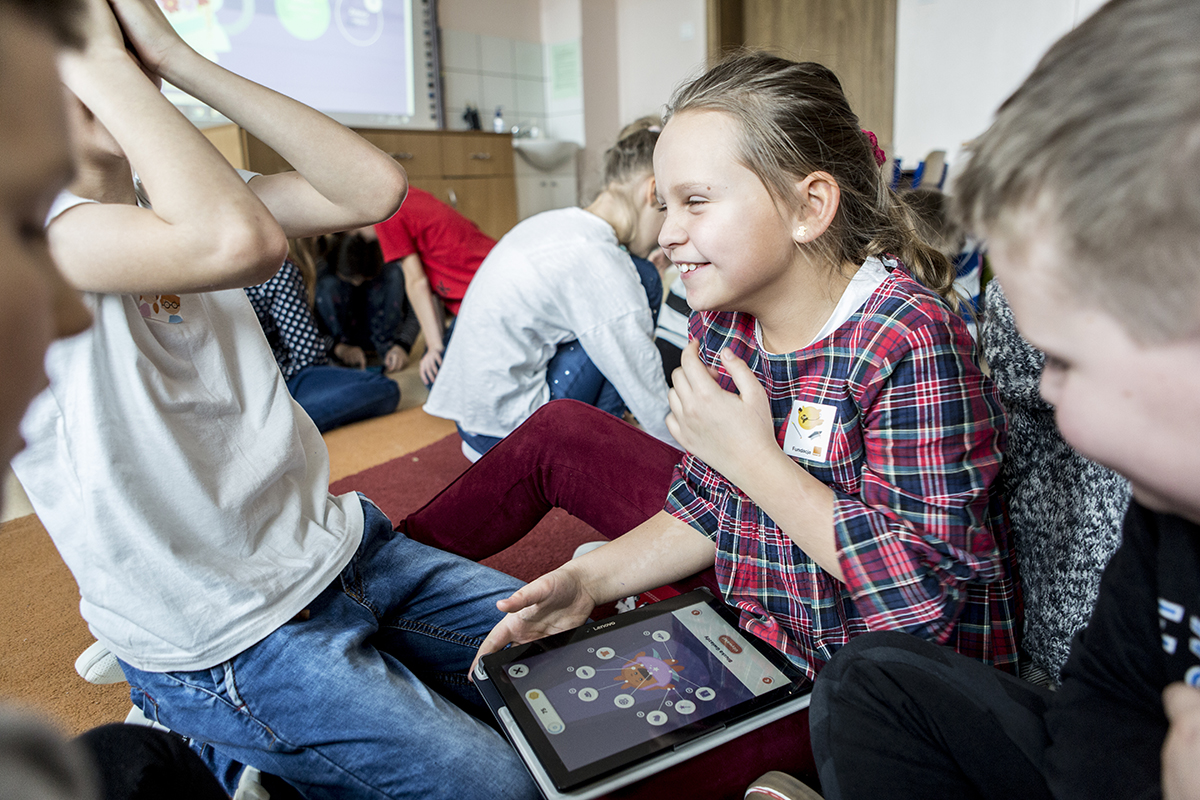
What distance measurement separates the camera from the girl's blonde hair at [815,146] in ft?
2.44

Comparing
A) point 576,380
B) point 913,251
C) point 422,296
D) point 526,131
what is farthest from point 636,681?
point 526,131

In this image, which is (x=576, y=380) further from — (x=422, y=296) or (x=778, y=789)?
(x=778, y=789)

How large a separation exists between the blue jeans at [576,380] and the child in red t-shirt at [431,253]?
675 mm

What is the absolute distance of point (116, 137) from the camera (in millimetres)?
594

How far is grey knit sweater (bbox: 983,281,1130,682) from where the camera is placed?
62cm

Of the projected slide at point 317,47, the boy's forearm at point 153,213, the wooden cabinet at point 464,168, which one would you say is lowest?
the boy's forearm at point 153,213

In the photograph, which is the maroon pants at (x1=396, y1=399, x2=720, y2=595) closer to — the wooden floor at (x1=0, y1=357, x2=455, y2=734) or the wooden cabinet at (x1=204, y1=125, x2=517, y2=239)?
the wooden floor at (x1=0, y1=357, x2=455, y2=734)

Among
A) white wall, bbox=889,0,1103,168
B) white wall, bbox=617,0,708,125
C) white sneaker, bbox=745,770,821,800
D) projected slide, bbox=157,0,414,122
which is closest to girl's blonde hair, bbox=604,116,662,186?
white sneaker, bbox=745,770,821,800

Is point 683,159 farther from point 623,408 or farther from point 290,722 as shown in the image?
point 623,408

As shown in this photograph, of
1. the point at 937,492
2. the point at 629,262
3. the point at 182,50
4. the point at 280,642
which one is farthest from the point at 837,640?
the point at 629,262

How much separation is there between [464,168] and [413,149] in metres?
0.35

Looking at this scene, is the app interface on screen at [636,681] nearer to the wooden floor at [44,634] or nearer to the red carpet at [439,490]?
the wooden floor at [44,634]

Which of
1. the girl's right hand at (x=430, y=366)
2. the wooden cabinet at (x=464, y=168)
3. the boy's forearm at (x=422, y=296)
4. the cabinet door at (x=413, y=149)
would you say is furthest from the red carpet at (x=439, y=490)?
the cabinet door at (x=413, y=149)

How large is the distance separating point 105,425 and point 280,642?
9.7 inches
